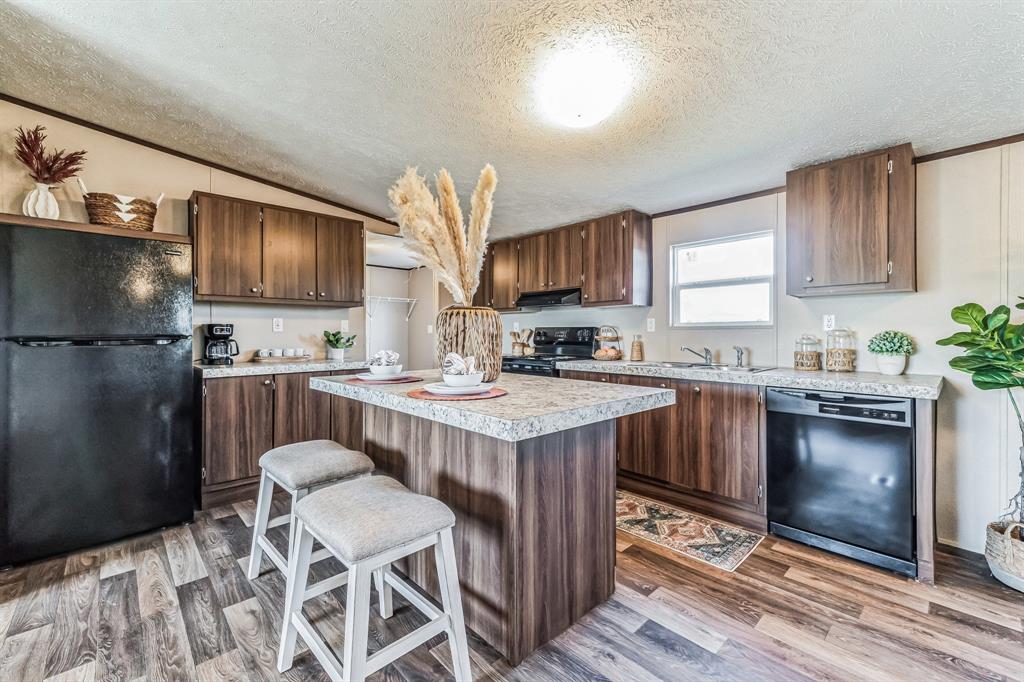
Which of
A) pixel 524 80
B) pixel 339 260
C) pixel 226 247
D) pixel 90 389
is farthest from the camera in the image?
pixel 339 260

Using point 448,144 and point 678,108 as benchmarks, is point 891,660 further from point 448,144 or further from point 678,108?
point 448,144

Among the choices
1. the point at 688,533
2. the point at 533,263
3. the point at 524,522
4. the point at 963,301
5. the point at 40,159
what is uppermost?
the point at 40,159

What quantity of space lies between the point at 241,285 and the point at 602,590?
326 centimetres

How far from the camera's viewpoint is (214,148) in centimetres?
320

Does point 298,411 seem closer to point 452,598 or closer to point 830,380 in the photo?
point 452,598

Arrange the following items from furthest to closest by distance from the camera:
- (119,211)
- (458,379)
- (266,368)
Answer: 1. (266,368)
2. (119,211)
3. (458,379)

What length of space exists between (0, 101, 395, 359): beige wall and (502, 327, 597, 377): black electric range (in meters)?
1.68

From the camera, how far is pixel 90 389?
231 cm

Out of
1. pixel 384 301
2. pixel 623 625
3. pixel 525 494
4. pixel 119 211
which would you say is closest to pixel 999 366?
pixel 623 625

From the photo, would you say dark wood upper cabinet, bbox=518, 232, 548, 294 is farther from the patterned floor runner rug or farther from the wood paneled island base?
the wood paneled island base

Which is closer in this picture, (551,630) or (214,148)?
(551,630)

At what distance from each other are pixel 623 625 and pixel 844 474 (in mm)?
1407

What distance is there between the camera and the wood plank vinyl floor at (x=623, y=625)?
147 centimetres

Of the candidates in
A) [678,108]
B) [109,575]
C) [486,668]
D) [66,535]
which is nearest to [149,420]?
[66,535]
